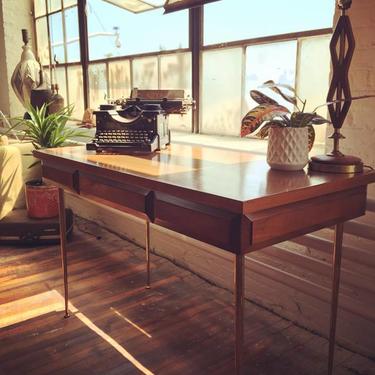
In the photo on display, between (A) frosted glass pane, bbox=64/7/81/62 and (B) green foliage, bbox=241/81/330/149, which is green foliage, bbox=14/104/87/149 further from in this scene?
(B) green foliage, bbox=241/81/330/149

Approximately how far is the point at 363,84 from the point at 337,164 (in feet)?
1.89

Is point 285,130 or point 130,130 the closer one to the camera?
point 285,130

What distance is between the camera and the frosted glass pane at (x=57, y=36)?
458 centimetres

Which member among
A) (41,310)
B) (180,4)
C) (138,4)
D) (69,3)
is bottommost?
(41,310)

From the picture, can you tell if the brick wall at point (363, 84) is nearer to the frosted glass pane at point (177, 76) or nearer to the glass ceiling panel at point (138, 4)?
the frosted glass pane at point (177, 76)

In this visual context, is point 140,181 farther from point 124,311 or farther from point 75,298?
point 75,298

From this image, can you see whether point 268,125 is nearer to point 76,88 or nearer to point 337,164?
point 337,164

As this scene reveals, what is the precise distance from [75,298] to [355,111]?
1716 millimetres

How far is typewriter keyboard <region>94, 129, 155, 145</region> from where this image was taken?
6.34 feet

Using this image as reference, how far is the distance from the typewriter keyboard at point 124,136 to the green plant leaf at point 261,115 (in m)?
0.58

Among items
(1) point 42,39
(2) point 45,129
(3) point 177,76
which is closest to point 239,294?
(3) point 177,76

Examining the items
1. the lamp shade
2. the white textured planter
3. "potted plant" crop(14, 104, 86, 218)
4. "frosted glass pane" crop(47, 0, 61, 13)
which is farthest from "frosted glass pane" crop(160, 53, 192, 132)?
"frosted glass pane" crop(47, 0, 61, 13)

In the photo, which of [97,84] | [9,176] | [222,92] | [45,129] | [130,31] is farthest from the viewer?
[97,84]

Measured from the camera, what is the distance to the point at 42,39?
5.02 meters
